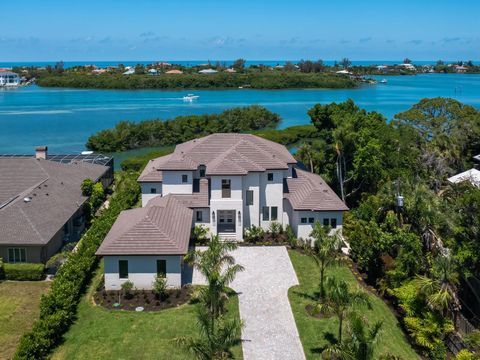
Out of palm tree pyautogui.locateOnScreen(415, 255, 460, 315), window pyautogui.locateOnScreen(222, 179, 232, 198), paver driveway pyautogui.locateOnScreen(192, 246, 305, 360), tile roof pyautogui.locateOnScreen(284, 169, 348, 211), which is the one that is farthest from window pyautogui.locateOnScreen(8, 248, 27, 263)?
palm tree pyautogui.locateOnScreen(415, 255, 460, 315)

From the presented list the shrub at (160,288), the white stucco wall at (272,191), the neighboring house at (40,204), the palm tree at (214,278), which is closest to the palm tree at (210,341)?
the palm tree at (214,278)

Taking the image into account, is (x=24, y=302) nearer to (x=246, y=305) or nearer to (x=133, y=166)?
(x=246, y=305)

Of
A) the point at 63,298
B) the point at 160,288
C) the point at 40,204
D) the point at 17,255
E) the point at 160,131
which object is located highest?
the point at 160,131

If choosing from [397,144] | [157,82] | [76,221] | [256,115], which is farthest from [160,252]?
[157,82]

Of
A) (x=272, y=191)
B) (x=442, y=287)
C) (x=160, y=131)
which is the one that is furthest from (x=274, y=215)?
(x=160, y=131)

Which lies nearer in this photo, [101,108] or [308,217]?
[308,217]

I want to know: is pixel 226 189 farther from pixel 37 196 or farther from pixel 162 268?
pixel 37 196
